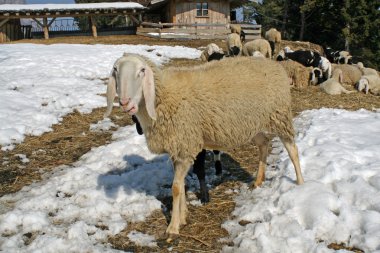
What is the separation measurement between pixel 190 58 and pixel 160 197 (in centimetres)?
1278

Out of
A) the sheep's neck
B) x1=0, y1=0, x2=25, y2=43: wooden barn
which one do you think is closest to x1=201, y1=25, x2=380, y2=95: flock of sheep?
the sheep's neck

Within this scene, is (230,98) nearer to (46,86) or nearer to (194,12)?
(46,86)

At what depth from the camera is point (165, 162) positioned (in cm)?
570

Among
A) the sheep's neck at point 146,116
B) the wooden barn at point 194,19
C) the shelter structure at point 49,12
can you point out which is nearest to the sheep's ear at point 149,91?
the sheep's neck at point 146,116

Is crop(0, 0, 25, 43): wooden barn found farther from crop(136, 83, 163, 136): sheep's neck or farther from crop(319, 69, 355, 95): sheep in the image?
crop(136, 83, 163, 136): sheep's neck

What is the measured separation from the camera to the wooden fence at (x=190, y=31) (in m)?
26.6

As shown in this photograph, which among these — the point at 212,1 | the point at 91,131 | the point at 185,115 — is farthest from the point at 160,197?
the point at 212,1

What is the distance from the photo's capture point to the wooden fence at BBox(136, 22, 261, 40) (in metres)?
26.6

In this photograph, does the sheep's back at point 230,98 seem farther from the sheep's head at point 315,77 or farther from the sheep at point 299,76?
the sheep's head at point 315,77

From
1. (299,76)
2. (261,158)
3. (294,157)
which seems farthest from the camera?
(299,76)

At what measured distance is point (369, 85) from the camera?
11.6 m

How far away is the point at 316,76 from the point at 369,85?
1.62 metres

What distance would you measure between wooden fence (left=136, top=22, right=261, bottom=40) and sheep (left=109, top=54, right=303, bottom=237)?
22.7 meters

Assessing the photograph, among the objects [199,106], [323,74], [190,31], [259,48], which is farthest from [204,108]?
[190,31]
